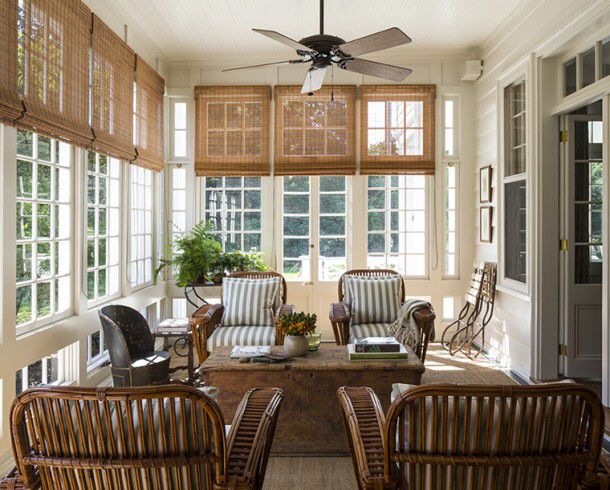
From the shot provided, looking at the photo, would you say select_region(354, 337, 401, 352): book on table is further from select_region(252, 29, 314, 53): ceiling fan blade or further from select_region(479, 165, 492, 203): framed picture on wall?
select_region(479, 165, 492, 203): framed picture on wall

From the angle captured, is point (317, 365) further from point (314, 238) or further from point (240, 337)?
point (314, 238)

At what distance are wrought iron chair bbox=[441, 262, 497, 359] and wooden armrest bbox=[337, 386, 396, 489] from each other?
3559 mm

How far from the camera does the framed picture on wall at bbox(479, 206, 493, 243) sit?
577 centimetres

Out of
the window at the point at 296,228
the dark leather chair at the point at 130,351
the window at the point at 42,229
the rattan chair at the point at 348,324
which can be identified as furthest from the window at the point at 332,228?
the window at the point at 42,229

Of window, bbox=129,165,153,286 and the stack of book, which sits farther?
window, bbox=129,165,153,286

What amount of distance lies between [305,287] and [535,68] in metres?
3.31

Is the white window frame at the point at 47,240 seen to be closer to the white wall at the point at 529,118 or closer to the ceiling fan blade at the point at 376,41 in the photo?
the ceiling fan blade at the point at 376,41

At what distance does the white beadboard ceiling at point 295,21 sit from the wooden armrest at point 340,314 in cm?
269

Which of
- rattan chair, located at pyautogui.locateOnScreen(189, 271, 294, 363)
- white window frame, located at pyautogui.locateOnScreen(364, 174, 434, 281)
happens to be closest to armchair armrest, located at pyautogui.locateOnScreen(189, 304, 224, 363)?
rattan chair, located at pyautogui.locateOnScreen(189, 271, 294, 363)

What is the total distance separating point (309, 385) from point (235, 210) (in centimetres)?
351

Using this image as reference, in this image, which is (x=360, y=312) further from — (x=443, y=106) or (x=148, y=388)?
(x=148, y=388)

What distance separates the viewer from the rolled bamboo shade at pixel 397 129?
6.28m

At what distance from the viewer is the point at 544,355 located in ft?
15.2

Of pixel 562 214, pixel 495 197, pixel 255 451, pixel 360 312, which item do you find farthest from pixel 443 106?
pixel 255 451
